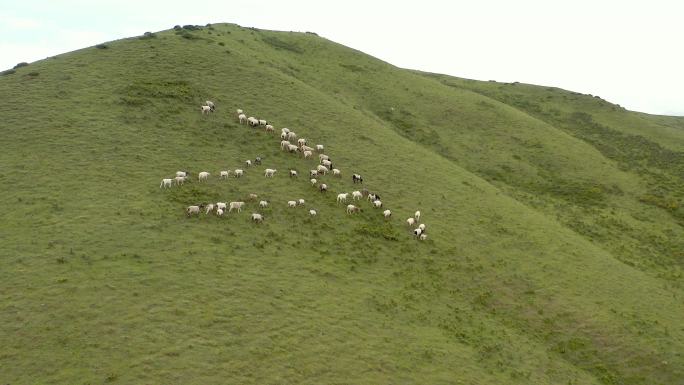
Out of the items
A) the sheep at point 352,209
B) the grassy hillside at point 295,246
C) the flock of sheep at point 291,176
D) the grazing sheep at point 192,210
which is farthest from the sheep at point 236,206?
the sheep at point 352,209

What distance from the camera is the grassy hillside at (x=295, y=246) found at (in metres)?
26.7

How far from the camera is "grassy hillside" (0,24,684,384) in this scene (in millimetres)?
26688

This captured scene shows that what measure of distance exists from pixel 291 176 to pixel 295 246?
10081mm

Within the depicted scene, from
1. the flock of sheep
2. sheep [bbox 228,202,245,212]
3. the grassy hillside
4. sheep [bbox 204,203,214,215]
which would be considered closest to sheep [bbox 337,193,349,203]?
the flock of sheep

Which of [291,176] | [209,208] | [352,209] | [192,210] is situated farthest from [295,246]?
[291,176]

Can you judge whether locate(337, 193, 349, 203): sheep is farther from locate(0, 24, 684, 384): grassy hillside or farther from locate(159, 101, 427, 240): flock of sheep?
locate(0, 24, 684, 384): grassy hillside

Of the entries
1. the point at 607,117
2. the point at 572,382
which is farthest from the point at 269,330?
the point at 607,117

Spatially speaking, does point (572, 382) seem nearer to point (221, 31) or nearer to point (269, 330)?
point (269, 330)

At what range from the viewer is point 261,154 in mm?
47781

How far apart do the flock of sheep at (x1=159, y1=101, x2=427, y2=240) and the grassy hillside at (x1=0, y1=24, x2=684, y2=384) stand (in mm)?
891

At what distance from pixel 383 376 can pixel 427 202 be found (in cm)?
2365

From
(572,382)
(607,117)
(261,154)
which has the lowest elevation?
(572,382)

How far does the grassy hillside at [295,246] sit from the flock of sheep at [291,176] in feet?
2.92

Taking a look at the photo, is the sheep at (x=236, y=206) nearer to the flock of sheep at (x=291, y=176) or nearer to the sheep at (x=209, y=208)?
the flock of sheep at (x=291, y=176)
